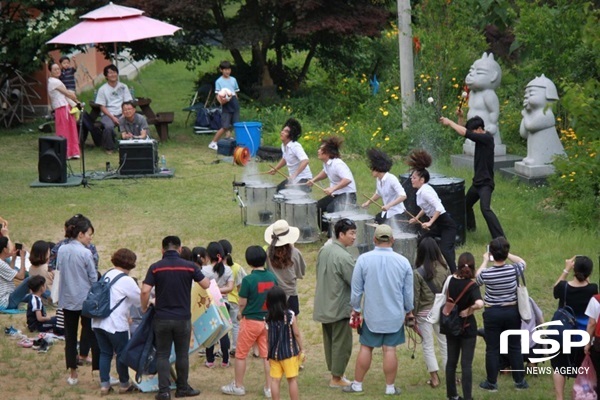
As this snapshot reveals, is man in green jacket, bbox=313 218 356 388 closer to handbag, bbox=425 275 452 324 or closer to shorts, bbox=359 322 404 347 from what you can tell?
shorts, bbox=359 322 404 347

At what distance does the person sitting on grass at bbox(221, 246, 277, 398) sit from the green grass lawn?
1.77ft

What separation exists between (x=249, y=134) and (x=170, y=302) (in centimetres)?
1174

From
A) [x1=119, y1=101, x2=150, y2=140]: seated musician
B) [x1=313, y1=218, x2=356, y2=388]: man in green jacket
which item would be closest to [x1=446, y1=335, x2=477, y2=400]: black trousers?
[x1=313, y1=218, x2=356, y2=388]: man in green jacket

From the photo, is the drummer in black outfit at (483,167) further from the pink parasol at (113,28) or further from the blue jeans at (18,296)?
the pink parasol at (113,28)

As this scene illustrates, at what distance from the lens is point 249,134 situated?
21.6 m

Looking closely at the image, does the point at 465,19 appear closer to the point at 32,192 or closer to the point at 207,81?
the point at 207,81

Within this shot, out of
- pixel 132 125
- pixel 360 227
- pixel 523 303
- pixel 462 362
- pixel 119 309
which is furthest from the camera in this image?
pixel 132 125

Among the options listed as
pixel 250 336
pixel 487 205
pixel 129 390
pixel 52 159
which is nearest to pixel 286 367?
pixel 250 336

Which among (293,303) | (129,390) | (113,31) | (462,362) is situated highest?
(113,31)

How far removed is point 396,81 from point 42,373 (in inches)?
578

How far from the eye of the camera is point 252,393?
1059cm

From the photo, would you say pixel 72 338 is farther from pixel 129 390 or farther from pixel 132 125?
pixel 132 125

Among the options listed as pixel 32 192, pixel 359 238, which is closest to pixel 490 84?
pixel 359 238

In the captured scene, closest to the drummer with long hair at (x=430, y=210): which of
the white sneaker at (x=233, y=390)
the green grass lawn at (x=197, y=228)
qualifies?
the green grass lawn at (x=197, y=228)
